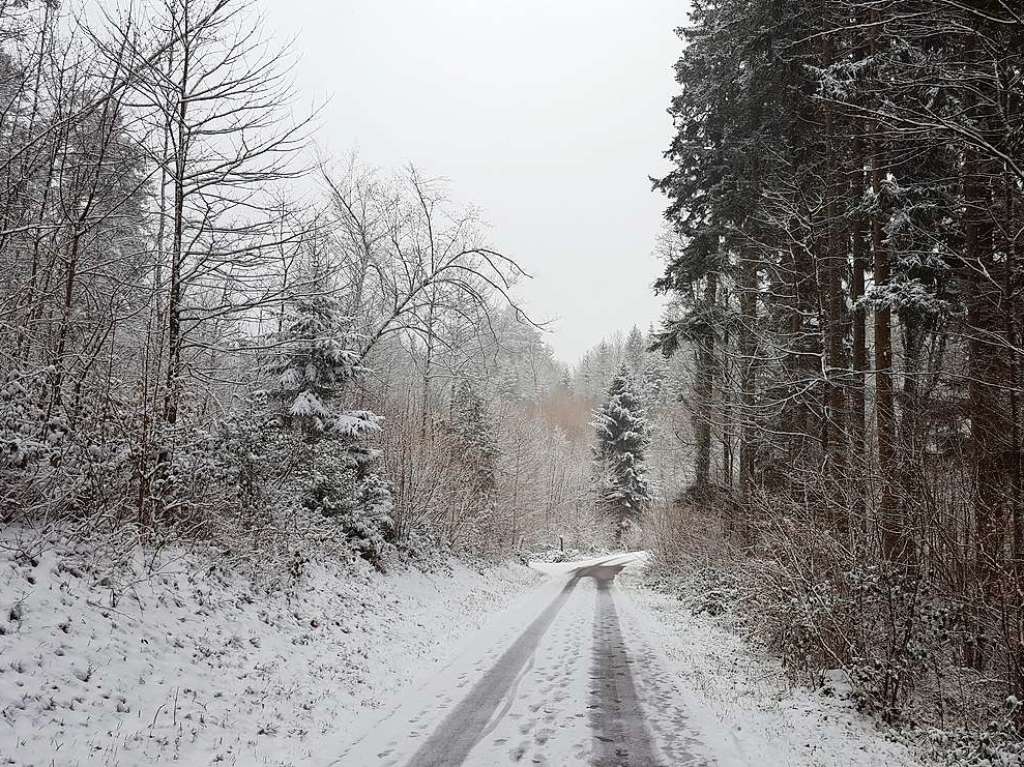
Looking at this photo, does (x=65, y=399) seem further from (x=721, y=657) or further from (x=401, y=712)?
(x=721, y=657)

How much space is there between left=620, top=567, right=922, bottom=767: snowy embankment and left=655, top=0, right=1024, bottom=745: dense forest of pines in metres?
0.55

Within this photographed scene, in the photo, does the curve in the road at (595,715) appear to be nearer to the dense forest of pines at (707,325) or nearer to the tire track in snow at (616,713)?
the tire track in snow at (616,713)

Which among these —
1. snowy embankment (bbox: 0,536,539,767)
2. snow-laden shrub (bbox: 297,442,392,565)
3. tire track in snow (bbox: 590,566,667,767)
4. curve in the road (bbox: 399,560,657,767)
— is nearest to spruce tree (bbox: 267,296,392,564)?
snow-laden shrub (bbox: 297,442,392,565)

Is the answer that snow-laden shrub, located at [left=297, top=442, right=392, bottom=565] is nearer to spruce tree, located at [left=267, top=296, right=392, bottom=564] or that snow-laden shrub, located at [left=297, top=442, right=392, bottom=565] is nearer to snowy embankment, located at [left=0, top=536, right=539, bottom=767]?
spruce tree, located at [left=267, top=296, right=392, bottom=564]

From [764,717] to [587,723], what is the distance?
207 centimetres

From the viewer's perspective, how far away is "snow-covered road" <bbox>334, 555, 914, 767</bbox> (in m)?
5.51

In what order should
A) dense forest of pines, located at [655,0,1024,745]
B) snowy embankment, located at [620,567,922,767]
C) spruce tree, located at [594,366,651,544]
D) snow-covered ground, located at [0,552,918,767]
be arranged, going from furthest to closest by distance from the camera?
1. spruce tree, located at [594,366,651,544]
2. dense forest of pines, located at [655,0,1024,745]
3. snowy embankment, located at [620,567,922,767]
4. snow-covered ground, located at [0,552,918,767]

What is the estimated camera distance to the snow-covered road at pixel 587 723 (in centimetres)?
551

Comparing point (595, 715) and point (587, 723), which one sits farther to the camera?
point (595, 715)

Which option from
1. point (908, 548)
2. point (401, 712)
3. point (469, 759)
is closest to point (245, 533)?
point (401, 712)

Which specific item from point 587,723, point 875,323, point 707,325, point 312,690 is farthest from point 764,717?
point 707,325

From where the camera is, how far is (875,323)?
436 inches

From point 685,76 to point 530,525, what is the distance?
3021 centimetres

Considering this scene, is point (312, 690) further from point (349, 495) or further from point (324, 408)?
point (324, 408)
